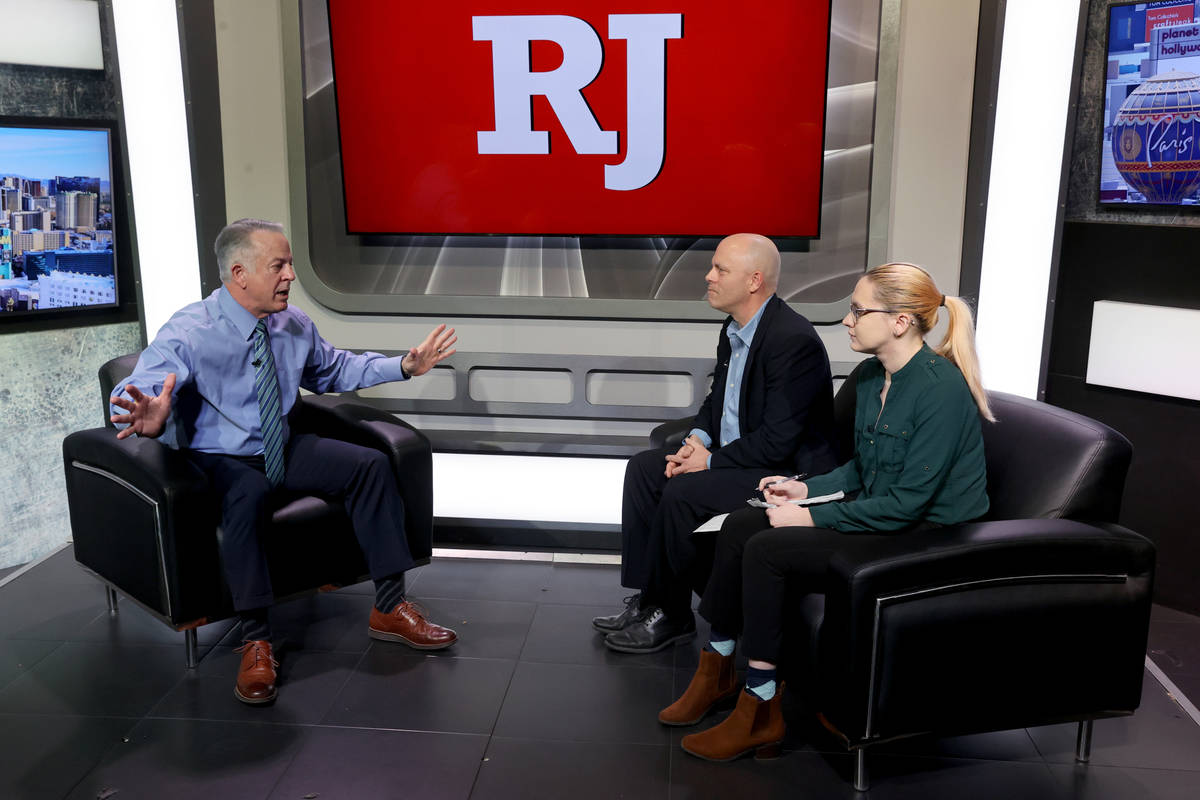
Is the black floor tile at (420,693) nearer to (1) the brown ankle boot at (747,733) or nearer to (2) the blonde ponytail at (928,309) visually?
(1) the brown ankle boot at (747,733)

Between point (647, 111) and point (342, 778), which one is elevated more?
point (647, 111)

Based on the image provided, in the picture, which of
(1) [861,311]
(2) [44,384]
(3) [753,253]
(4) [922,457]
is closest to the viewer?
(4) [922,457]

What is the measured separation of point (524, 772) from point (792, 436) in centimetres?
117

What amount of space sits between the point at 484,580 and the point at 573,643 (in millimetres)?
593

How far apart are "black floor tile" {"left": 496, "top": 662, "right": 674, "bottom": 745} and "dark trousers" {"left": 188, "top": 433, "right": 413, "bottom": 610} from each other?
0.56 m

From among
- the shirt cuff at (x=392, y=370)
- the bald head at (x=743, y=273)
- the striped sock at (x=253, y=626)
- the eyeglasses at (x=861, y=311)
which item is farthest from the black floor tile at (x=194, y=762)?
the eyeglasses at (x=861, y=311)

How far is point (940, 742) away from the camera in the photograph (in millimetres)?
2586

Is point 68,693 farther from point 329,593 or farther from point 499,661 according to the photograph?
point 499,661

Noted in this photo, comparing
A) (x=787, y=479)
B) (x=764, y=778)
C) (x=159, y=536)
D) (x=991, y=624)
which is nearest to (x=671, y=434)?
(x=787, y=479)

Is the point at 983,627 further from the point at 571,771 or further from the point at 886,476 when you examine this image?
the point at 571,771

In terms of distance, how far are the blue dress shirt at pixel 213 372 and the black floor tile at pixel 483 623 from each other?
31.2 inches

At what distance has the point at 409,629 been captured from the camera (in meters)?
3.08

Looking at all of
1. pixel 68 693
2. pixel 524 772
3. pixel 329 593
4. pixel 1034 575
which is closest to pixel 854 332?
pixel 1034 575

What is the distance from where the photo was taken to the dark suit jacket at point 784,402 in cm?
286
